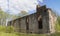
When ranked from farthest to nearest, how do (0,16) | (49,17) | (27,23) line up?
(0,16) < (27,23) < (49,17)

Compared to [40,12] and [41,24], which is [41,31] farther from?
[40,12]

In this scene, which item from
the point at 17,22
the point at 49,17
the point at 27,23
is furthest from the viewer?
the point at 17,22

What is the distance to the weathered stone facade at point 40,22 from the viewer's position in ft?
76.6

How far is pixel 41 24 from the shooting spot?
24328 millimetres

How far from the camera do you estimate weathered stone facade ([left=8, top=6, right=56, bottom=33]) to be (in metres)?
23.3

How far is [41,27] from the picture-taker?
949 inches

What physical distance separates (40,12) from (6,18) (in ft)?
82.8

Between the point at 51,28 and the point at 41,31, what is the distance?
1607 millimetres

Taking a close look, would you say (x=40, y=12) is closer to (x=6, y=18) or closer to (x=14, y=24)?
(x=14, y=24)

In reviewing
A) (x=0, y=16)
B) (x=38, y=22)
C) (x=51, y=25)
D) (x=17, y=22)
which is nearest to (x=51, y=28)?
(x=51, y=25)

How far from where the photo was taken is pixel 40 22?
24.5 meters

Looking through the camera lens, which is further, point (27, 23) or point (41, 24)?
point (27, 23)

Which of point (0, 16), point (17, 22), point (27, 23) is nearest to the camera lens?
point (27, 23)

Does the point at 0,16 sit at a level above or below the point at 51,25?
above
